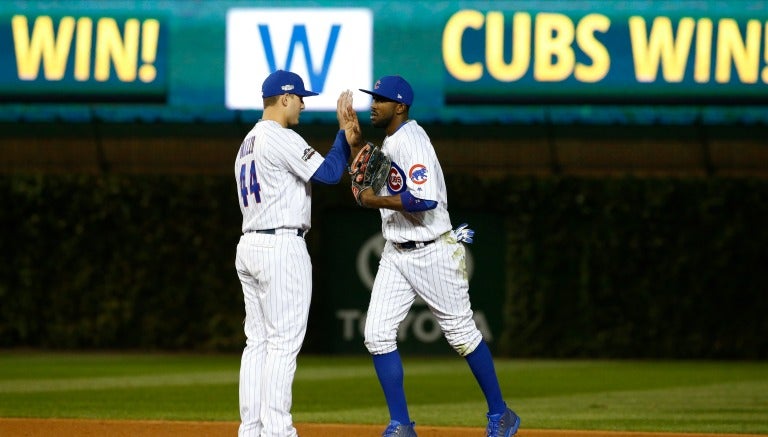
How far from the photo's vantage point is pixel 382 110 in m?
6.39

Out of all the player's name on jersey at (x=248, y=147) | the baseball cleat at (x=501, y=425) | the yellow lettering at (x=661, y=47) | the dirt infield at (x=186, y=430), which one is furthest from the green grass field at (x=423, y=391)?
the yellow lettering at (x=661, y=47)

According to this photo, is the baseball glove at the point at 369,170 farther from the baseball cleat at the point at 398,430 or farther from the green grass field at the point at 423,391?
the green grass field at the point at 423,391

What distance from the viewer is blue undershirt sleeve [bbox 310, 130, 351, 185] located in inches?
231

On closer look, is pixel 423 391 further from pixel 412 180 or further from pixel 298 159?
pixel 298 159

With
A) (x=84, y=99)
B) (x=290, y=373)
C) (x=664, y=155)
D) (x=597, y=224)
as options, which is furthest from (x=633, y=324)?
(x=290, y=373)

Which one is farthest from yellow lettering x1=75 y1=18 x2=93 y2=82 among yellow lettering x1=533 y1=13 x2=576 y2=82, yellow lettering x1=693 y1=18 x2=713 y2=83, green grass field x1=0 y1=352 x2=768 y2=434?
yellow lettering x1=693 y1=18 x2=713 y2=83

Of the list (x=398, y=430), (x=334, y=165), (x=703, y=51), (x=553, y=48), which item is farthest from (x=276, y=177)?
(x=703, y=51)

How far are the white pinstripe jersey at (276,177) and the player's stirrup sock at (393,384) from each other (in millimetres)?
880

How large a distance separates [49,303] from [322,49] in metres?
4.68

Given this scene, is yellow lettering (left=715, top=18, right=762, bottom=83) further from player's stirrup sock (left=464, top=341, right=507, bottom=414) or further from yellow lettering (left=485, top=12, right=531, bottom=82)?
player's stirrup sock (left=464, top=341, right=507, bottom=414)

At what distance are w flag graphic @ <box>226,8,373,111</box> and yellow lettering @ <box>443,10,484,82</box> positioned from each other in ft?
3.26

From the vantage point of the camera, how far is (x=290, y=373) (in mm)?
5812

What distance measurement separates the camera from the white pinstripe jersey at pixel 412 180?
20.4 ft

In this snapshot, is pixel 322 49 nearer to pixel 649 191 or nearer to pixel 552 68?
pixel 552 68
